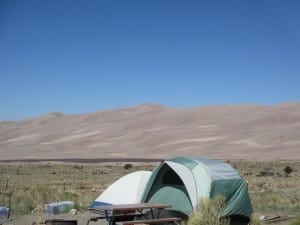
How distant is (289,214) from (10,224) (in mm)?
8180

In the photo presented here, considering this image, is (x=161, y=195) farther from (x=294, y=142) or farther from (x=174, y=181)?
(x=294, y=142)

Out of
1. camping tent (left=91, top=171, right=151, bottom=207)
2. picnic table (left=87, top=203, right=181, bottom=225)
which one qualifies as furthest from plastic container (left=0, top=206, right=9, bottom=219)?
picnic table (left=87, top=203, right=181, bottom=225)

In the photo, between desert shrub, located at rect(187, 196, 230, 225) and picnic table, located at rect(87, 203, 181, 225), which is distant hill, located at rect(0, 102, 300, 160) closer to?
picnic table, located at rect(87, 203, 181, 225)

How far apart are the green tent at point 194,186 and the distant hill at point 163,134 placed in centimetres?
8441

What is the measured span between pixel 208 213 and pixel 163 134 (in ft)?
393

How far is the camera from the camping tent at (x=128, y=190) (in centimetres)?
1484

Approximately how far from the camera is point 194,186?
12.8 m

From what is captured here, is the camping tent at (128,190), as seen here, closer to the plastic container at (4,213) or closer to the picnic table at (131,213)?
the picnic table at (131,213)

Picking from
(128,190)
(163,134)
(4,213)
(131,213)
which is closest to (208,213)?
(131,213)

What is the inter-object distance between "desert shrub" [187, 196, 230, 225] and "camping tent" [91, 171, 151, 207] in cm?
343

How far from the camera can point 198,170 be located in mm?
13102

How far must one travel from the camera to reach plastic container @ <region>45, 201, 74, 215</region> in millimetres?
15805

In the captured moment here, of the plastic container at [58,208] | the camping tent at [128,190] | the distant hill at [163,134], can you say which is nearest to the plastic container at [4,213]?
the plastic container at [58,208]

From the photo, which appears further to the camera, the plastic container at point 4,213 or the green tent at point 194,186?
the plastic container at point 4,213
